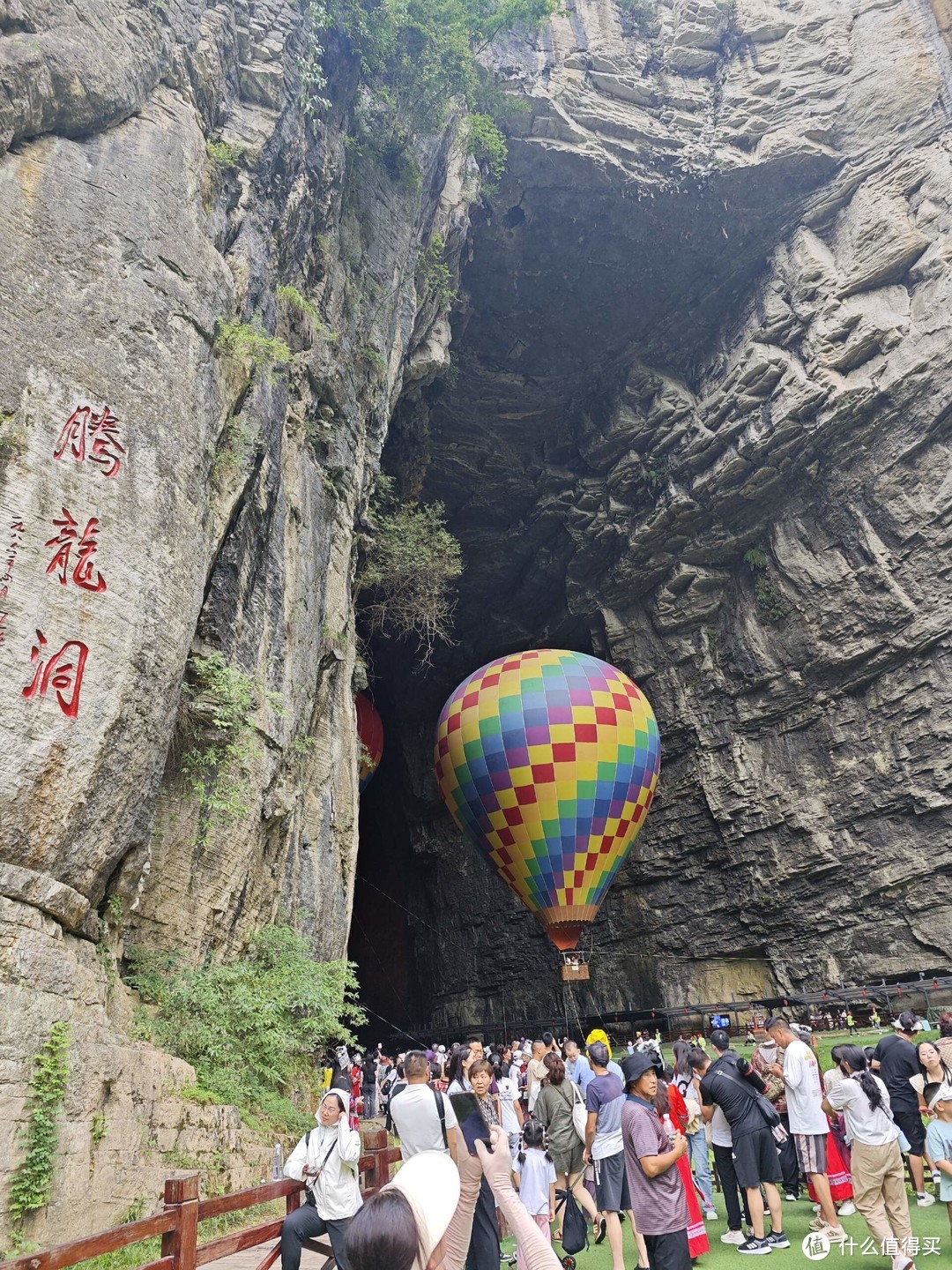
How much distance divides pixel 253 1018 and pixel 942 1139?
5358 millimetres

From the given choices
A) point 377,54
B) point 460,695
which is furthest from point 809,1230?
point 377,54

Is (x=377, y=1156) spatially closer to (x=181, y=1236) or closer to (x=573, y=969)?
(x=181, y=1236)

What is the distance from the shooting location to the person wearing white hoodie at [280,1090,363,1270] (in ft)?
12.8

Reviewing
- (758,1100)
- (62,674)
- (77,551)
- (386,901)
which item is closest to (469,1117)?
(758,1100)

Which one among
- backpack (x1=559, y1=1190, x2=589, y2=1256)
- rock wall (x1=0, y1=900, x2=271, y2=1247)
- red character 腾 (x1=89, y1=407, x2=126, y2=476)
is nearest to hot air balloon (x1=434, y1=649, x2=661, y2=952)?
rock wall (x1=0, y1=900, x2=271, y2=1247)

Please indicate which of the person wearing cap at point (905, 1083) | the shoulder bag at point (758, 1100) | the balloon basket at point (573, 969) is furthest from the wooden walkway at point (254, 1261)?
the balloon basket at point (573, 969)

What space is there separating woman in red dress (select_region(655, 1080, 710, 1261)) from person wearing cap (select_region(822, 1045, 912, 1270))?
2.82ft

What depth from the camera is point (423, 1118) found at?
146 inches

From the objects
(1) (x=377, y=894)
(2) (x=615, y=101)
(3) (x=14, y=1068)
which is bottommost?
(3) (x=14, y=1068)

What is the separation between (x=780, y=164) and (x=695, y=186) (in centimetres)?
180

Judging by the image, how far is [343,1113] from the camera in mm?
4047

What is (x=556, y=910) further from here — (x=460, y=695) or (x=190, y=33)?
(x=190, y=33)

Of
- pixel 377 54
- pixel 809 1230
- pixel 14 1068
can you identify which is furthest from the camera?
pixel 377 54

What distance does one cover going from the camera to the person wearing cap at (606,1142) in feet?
14.7
